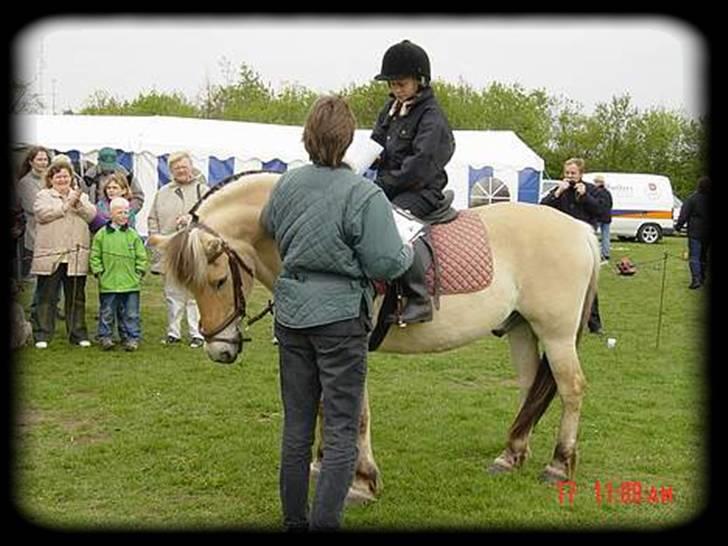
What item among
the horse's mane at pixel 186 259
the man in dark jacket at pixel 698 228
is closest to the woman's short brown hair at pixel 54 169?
the horse's mane at pixel 186 259

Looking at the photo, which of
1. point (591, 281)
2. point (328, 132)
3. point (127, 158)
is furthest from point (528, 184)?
point (328, 132)

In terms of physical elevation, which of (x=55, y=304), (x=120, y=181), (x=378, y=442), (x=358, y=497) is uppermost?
(x=120, y=181)

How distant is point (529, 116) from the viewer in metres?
43.5

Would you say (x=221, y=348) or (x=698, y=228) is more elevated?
(x=221, y=348)

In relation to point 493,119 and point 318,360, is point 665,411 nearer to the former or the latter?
point 318,360

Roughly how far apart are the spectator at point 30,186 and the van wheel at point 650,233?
2464 centimetres

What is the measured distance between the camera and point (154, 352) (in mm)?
8445

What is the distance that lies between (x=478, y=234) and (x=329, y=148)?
1593mm

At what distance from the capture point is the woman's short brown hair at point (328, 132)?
3.46m

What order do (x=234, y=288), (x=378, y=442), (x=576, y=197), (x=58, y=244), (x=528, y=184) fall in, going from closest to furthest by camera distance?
(x=234, y=288) < (x=378, y=442) < (x=58, y=244) < (x=576, y=197) < (x=528, y=184)

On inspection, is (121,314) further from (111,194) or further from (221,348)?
(221,348)

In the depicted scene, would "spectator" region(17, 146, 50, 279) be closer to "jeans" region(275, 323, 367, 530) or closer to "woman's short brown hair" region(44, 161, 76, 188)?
"woman's short brown hair" region(44, 161, 76, 188)

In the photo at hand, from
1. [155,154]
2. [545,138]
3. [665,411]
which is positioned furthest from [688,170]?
[665,411]

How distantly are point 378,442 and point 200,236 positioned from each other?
7.23 feet
